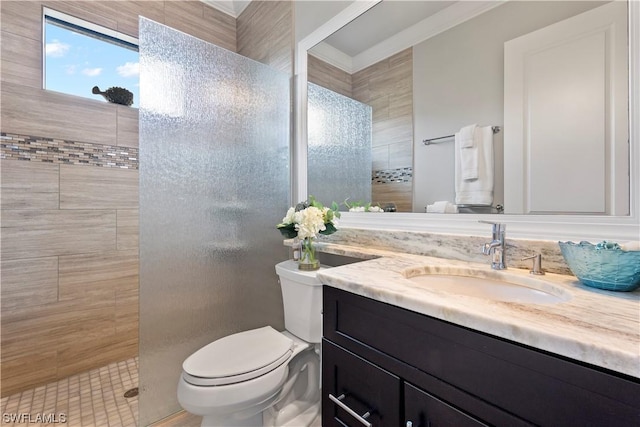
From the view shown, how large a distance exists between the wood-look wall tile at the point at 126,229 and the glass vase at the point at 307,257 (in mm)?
1424

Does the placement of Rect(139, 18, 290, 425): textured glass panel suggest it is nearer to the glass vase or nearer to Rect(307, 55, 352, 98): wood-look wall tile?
Rect(307, 55, 352, 98): wood-look wall tile

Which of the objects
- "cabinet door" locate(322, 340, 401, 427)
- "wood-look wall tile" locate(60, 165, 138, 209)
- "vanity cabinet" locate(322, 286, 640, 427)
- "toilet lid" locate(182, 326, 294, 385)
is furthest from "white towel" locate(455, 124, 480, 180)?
"wood-look wall tile" locate(60, 165, 138, 209)

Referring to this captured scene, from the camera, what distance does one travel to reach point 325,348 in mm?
861

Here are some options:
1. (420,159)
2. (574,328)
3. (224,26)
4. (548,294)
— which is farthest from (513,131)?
(224,26)

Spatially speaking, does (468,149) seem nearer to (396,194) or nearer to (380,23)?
(396,194)

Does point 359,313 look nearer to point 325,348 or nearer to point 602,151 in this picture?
point 325,348

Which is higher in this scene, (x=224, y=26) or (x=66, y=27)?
(x=224, y=26)

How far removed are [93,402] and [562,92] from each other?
262 centimetres

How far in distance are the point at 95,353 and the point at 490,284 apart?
2391mm

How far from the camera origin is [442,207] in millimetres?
1172

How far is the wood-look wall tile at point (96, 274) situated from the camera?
1769 mm

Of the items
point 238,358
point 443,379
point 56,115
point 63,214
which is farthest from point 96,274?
point 443,379

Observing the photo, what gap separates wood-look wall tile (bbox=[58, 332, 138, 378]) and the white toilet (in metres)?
1.19

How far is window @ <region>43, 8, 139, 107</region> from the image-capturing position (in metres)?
1.76
